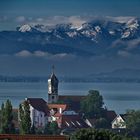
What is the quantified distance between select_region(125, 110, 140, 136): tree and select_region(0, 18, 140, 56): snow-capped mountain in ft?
164

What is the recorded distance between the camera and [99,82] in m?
77.3

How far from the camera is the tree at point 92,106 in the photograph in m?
29.2

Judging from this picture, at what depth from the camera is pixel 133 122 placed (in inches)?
999

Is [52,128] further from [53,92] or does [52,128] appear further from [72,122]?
[53,92]

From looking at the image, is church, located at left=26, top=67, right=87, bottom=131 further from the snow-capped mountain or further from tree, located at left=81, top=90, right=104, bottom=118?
the snow-capped mountain

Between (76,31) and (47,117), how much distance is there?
182ft

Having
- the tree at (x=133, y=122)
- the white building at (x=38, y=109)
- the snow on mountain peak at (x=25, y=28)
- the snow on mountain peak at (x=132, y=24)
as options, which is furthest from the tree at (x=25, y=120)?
the snow on mountain peak at (x=132, y=24)

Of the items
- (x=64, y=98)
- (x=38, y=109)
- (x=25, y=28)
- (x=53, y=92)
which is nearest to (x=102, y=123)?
(x=38, y=109)

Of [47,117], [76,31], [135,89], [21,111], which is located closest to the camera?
[21,111]

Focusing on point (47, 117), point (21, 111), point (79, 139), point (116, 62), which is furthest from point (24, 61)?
point (79, 139)

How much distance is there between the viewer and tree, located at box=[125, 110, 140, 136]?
77.7ft

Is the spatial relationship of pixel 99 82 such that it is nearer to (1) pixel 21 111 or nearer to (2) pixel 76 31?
(2) pixel 76 31

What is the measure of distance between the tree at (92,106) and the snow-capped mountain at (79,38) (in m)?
46.0

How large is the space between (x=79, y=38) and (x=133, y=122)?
6127 centimetres
